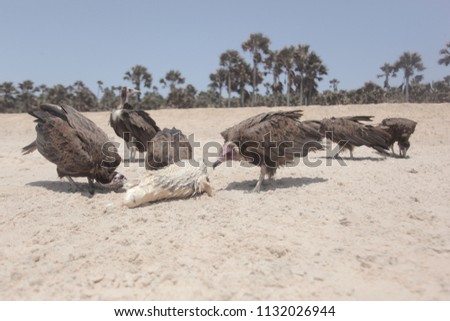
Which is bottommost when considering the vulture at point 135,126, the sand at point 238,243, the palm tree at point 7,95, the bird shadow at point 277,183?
the sand at point 238,243

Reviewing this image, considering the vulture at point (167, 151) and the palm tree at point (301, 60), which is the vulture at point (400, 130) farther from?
the palm tree at point (301, 60)

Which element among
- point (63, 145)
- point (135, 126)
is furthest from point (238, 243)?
point (135, 126)

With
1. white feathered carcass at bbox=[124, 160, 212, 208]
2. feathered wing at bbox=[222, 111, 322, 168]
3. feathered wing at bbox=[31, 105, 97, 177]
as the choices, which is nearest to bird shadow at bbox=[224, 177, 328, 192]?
feathered wing at bbox=[222, 111, 322, 168]

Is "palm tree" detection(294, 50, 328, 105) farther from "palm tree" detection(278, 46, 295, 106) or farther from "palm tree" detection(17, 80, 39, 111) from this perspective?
"palm tree" detection(17, 80, 39, 111)

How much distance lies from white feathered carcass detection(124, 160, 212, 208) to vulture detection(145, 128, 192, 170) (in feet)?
1.67

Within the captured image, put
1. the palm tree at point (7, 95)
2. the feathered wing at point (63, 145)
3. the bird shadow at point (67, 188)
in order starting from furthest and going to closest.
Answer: the palm tree at point (7, 95), the bird shadow at point (67, 188), the feathered wing at point (63, 145)

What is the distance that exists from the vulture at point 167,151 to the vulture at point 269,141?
74cm

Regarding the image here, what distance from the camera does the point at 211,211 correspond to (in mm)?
5055

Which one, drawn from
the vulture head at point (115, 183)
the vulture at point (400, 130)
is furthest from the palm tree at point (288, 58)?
the vulture head at point (115, 183)

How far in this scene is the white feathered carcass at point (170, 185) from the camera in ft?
17.4

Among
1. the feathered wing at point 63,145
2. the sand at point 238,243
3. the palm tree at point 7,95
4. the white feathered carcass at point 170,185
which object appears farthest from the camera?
the palm tree at point 7,95

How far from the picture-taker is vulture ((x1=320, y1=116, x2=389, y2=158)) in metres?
10.2

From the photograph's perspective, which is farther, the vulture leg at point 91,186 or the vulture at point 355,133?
the vulture at point 355,133

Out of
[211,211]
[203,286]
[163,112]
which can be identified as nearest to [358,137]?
[211,211]
